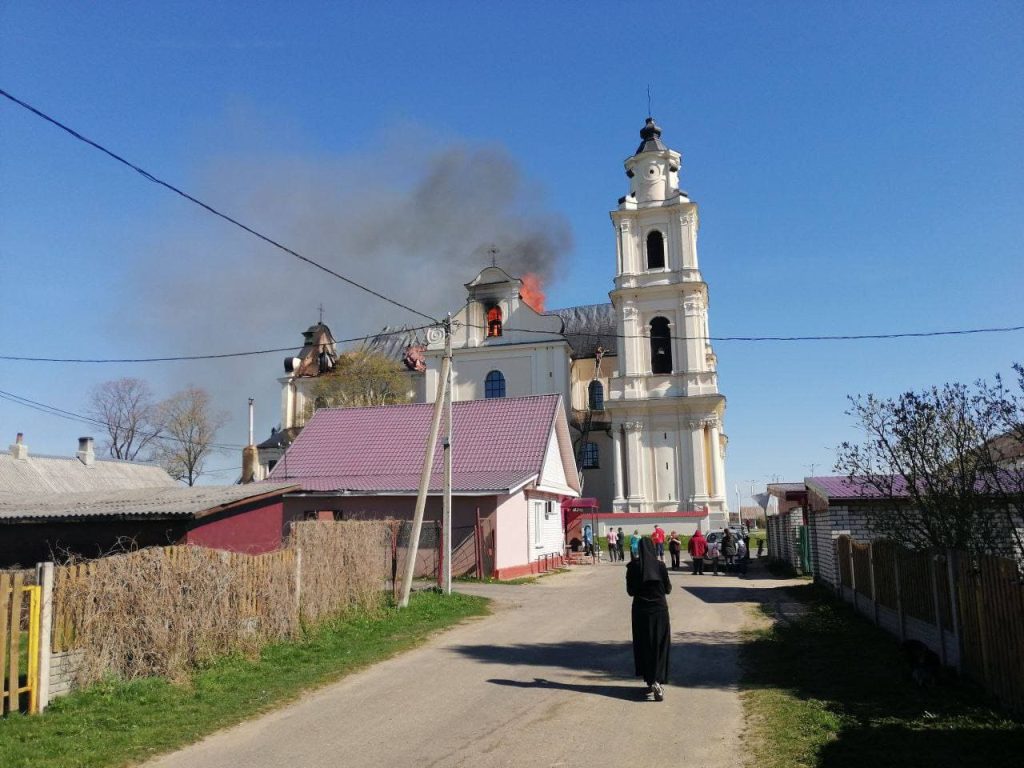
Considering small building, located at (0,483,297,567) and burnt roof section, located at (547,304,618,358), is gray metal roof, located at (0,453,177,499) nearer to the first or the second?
small building, located at (0,483,297,567)

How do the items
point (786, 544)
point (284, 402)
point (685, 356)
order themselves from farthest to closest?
point (284, 402)
point (685, 356)
point (786, 544)

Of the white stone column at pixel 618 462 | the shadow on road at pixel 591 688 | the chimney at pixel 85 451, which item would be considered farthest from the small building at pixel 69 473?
the shadow on road at pixel 591 688

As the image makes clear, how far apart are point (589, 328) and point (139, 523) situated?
51003mm

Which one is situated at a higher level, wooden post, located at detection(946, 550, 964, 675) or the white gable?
the white gable

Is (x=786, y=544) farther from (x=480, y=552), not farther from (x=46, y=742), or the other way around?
(x=46, y=742)

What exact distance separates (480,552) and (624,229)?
3070 centimetres

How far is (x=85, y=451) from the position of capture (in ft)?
124

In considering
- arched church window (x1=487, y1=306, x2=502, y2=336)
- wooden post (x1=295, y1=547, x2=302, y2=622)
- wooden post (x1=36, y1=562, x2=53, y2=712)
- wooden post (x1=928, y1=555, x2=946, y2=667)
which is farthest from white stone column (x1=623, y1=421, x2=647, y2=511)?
wooden post (x1=36, y1=562, x2=53, y2=712)

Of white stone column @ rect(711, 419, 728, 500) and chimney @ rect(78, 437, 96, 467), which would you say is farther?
white stone column @ rect(711, 419, 728, 500)

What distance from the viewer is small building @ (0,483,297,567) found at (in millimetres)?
15812

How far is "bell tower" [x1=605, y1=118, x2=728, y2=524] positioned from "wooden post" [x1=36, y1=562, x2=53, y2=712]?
4006 centimetres

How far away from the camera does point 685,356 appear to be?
48656 mm

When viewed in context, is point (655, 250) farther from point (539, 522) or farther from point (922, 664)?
point (922, 664)

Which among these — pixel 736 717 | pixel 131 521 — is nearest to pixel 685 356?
pixel 131 521
